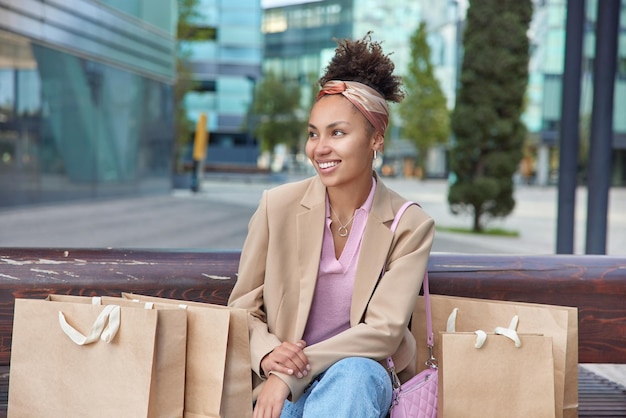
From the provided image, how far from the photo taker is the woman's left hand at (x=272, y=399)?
2295 millimetres

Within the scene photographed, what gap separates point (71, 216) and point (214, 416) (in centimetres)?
1424

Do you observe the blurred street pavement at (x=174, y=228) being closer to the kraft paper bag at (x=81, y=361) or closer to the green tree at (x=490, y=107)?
the green tree at (x=490, y=107)

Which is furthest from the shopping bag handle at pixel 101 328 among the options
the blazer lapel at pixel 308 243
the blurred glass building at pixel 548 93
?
the blurred glass building at pixel 548 93

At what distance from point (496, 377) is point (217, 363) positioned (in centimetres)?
85

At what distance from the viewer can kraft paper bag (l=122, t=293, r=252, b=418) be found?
91.7 inches

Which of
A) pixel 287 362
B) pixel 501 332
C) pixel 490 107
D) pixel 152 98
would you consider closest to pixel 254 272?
pixel 287 362

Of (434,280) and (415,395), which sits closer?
(415,395)

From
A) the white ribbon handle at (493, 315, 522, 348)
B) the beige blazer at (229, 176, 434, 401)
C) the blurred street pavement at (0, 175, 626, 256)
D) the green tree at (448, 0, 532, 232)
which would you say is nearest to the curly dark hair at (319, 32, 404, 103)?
the beige blazer at (229, 176, 434, 401)

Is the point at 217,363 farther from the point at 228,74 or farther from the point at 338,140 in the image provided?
the point at 228,74

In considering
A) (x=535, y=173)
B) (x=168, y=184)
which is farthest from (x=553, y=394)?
(x=535, y=173)

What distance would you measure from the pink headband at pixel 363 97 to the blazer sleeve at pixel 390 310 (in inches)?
13.1

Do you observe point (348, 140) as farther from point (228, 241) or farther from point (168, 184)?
point (168, 184)

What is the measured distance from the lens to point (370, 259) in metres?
2.52

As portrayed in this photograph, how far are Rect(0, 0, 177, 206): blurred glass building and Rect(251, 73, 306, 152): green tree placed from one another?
2509 centimetres
